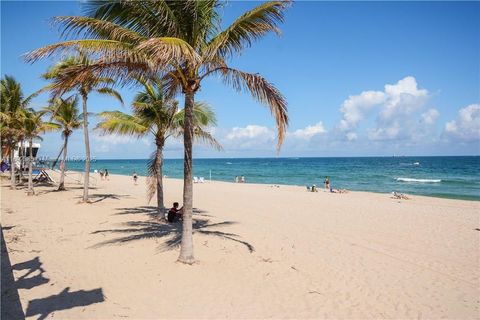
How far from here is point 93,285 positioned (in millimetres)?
6297

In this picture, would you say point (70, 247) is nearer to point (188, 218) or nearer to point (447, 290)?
point (188, 218)

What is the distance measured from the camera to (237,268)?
7.63 m

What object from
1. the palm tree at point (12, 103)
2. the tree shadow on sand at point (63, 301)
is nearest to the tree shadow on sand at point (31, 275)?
the tree shadow on sand at point (63, 301)

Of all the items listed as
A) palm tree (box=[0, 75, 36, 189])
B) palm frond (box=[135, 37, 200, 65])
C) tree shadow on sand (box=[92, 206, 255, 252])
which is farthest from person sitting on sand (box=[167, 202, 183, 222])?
palm tree (box=[0, 75, 36, 189])

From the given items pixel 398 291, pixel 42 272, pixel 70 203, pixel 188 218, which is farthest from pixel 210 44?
pixel 70 203

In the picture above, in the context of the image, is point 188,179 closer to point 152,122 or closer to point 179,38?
point 179,38

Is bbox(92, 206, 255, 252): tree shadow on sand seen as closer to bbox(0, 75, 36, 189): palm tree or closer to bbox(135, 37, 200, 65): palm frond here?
bbox(135, 37, 200, 65): palm frond

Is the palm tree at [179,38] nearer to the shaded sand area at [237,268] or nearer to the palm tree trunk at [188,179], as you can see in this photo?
the palm tree trunk at [188,179]

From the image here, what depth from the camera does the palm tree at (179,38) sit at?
246 inches

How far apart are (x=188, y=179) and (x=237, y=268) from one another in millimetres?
2317

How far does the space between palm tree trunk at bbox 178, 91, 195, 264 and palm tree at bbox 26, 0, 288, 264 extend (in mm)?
21

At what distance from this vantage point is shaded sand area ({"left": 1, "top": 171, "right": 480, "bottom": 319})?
5.75m

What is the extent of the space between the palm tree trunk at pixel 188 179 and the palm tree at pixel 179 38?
0.07 ft

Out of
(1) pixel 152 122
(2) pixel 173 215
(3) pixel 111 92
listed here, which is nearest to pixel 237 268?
(2) pixel 173 215
